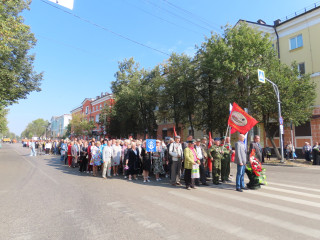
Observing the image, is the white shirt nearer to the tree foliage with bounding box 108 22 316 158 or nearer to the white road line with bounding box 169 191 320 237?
the white road line with bounding box 169 191 320 237

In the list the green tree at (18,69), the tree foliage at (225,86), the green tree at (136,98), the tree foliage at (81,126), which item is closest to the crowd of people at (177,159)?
→ the green tree at (18,69)

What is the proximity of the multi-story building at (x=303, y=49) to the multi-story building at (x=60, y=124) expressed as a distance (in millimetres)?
79436

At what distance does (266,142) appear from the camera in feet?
74.0

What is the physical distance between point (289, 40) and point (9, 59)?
2694cm

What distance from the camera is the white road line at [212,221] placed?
3.57 m

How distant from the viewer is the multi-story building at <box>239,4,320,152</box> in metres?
19.5

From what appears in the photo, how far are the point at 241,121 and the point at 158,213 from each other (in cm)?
599

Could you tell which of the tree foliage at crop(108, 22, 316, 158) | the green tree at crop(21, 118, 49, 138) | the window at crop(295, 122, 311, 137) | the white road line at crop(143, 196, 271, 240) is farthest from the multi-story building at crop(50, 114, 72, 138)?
the white road line at crop(143, 196, 271, 240)

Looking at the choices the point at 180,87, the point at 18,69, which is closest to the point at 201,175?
the point at 180,87

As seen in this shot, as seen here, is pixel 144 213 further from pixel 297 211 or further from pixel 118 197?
pixel 297 211

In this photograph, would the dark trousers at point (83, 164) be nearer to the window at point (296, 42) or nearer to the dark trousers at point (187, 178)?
the dark trousers at point (187, 178)

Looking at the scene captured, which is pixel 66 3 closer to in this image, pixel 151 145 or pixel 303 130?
pixel 151 145

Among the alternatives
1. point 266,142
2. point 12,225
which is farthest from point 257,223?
point 266,142

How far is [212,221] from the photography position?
166 inches
